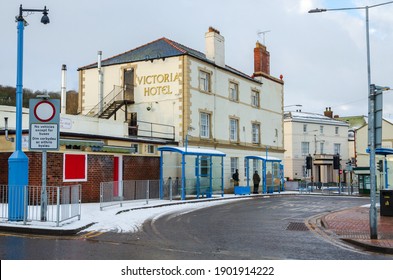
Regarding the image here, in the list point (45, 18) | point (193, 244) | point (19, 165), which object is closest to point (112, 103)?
point (45, 18)

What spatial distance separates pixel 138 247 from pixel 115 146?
16166 millimetres

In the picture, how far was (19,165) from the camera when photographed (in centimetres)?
1421

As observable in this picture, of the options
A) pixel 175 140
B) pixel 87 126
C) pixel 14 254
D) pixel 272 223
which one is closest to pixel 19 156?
pixel 14 254

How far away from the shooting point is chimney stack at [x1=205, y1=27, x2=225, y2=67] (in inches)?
1417

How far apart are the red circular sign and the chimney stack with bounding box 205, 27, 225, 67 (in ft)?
75.2

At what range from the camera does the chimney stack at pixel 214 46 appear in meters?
36.0

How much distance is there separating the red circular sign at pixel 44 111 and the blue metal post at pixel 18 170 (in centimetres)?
60

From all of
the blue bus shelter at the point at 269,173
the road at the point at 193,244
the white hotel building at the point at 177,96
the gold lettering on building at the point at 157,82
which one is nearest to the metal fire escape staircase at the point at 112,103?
the white hotel building at the point at 177,96

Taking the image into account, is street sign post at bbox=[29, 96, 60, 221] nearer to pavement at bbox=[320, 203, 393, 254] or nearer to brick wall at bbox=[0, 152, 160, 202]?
brick wall at bbox=[0, 152, 160, 202]

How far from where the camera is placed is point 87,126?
27984 millimetres

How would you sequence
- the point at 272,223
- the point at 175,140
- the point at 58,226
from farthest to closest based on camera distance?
the point at 175,140 < the point at 272,223 < the point at 58,226

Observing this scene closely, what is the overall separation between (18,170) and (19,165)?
0.16 meters

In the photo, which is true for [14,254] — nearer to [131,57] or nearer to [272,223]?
[272,223]

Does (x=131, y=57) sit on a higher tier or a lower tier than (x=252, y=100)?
higher
